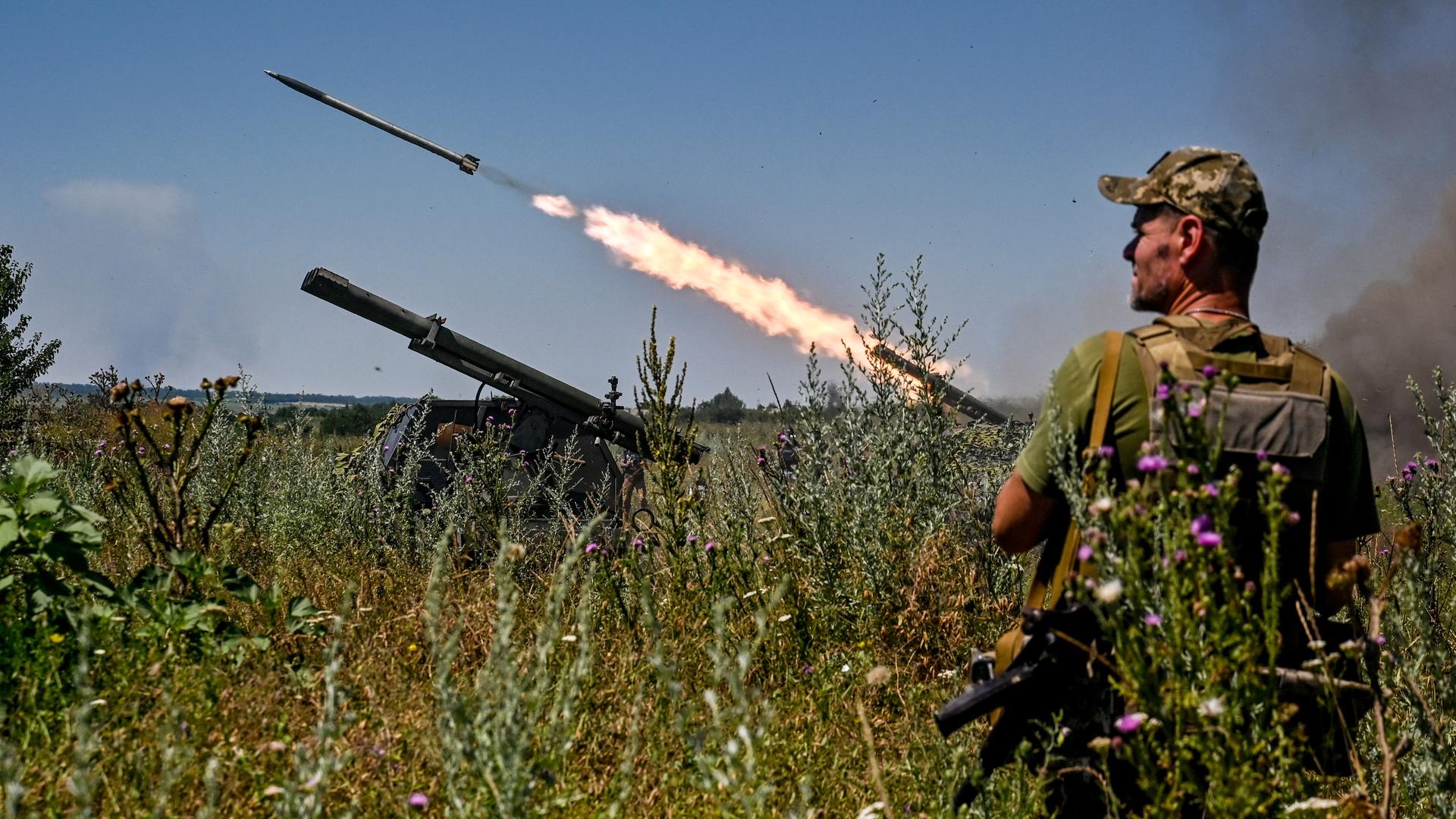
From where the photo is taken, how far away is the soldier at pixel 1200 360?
2502mm

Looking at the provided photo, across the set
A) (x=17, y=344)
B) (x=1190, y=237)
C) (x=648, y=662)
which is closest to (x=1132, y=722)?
(x=1190, y=237)

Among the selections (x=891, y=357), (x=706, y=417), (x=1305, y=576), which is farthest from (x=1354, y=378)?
(x=706, y=417)

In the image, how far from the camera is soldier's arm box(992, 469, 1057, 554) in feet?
8.68

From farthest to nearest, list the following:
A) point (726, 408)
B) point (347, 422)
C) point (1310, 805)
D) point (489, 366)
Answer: point (726, 408), point (347, 422), point (489, 366), point (1310, 805)

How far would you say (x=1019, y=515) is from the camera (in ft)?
8.76

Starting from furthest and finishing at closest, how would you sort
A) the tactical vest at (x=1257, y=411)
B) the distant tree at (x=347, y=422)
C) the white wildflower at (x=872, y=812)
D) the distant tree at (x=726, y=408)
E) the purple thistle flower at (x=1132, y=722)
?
the distant tree at (x=726, y=408)
the distant tree at (x=347, y=422)
the white wildflower at (x=872, y=812)
the tactical vest at (x=1257, y=411)
the purple thistle flower at (x=1132, y=722)

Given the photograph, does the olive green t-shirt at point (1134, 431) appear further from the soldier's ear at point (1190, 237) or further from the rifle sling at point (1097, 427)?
the soldier's ear at point (1190, 237)

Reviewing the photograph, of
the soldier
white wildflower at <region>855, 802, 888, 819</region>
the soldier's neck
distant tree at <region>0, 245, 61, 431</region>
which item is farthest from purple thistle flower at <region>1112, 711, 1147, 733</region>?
distant tree at <region>0, 245, 61, 431</region>

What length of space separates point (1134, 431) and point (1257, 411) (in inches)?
10.5

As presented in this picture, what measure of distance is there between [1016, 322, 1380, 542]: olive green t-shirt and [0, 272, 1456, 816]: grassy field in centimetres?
17

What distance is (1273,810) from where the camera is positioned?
2305 mm

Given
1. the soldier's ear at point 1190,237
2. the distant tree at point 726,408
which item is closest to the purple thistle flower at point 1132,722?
the soldier's ear at point 1190,237

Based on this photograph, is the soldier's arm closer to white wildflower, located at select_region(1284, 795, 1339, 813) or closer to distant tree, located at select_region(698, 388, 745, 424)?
white wildflower, located at select_region(1284, 795, 1339, 813)

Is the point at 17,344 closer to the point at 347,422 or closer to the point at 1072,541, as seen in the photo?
the point at 347,422
